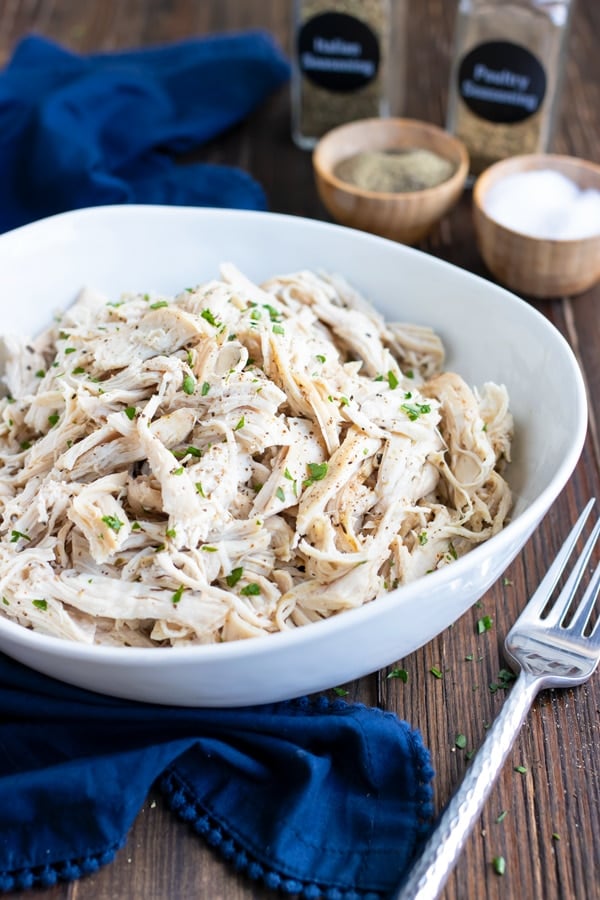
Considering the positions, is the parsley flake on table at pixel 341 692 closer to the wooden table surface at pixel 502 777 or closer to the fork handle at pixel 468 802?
the wooden table surface at pixel 502 777

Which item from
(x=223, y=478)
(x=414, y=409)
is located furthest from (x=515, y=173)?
(x=223, y=478)

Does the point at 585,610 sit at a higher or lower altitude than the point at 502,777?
higher

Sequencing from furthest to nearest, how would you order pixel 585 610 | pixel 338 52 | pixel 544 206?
pixel 338 52 < pixel 544 206 < pixel 585 610

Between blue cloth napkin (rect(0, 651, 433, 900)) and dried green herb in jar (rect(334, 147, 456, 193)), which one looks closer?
blue cloth napkin (rect(0, 651, 433, 900))

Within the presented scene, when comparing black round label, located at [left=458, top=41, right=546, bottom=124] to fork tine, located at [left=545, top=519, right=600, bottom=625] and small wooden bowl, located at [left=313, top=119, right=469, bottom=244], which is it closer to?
small wooden bowl, located at [left=313, top=119, right=469, bottom=244]

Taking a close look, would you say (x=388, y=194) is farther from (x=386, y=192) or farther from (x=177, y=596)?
(x=177, y=596)

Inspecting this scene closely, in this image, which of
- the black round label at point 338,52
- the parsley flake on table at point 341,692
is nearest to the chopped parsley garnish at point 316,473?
the parsley flake on table at point 341,692

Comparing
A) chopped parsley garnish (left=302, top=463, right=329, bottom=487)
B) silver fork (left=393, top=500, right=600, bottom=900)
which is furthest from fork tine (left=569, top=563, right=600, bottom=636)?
chopped parsley garnish (left=302, top=463, right=329, bottom=487)

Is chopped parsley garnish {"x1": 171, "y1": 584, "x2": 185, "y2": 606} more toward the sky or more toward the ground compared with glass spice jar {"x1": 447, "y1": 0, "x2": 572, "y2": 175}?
more toward the ground

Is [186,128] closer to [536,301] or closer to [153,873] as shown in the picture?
[536,301]
